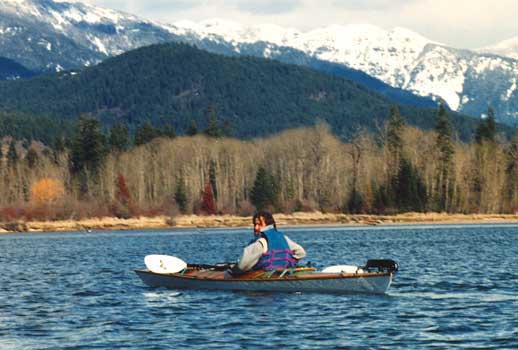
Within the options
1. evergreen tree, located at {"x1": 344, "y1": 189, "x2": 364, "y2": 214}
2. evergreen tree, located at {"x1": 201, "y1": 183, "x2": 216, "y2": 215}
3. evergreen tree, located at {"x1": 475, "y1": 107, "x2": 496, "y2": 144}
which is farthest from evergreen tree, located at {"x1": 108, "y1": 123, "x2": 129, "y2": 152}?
evergreen tree, located at {"x1": 475, "y1": 107, "x2": 496, "y2": 144}

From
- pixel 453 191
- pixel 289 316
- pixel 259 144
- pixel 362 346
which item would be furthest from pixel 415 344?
pixel 259 144

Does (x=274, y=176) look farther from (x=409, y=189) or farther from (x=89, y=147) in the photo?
(x=89, y=147)

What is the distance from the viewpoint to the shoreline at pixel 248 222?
449 feet

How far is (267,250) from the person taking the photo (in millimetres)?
37000

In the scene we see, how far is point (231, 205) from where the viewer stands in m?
157

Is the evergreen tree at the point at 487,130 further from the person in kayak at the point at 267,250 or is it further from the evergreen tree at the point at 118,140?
the person in kayak at the point at 267,250

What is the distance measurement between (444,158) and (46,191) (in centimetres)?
6127

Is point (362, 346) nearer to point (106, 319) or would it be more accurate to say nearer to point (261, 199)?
point (106, 319)

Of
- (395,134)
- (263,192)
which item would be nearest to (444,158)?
(395,134)

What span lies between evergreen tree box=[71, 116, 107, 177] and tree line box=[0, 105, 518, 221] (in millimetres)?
168

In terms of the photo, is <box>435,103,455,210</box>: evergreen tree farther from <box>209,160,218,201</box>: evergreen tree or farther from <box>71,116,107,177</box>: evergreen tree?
<box>71,116,107,177</box>: evergreen tree

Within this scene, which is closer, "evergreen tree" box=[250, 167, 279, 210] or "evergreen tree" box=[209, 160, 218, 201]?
"evergreen tree" box=[250, 167, 279, 210]

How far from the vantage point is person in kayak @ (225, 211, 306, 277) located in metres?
36.3

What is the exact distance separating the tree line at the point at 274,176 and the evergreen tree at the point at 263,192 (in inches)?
5.9
